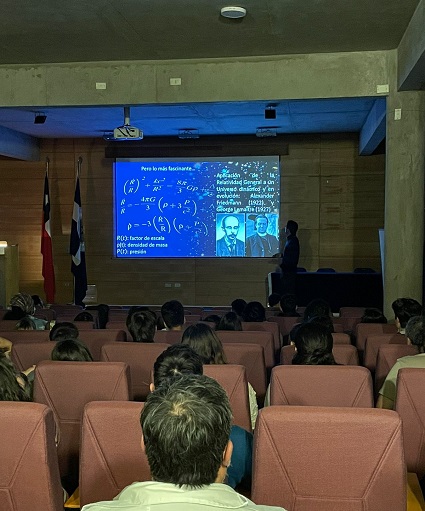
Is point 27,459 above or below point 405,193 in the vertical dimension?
below

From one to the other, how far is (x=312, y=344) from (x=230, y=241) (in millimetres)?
9954

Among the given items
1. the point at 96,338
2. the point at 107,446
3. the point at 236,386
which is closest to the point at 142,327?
the point at 96,338

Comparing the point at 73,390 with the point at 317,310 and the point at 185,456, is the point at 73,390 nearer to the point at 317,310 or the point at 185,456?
the point at 185,456

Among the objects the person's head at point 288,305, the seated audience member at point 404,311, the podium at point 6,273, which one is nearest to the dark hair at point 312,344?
the seated audience member at point 404,311

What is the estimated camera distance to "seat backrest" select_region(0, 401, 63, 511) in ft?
6.65

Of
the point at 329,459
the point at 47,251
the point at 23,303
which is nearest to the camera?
the point at 329,459

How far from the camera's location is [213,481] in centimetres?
137

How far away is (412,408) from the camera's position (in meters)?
2.70

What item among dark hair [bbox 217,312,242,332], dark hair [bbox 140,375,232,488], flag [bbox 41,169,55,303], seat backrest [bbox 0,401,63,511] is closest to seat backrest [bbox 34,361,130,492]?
seat backrest [bbox 0,401,63,511]

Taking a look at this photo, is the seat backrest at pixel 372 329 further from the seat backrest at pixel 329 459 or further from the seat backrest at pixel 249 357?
the seat backrest at pixel 329 459

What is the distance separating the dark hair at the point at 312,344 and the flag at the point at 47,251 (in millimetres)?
9820

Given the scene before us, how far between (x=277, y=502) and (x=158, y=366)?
755 mm

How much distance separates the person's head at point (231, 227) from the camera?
13.5 meters

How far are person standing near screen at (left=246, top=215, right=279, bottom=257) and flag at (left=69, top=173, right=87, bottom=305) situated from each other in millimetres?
3376
